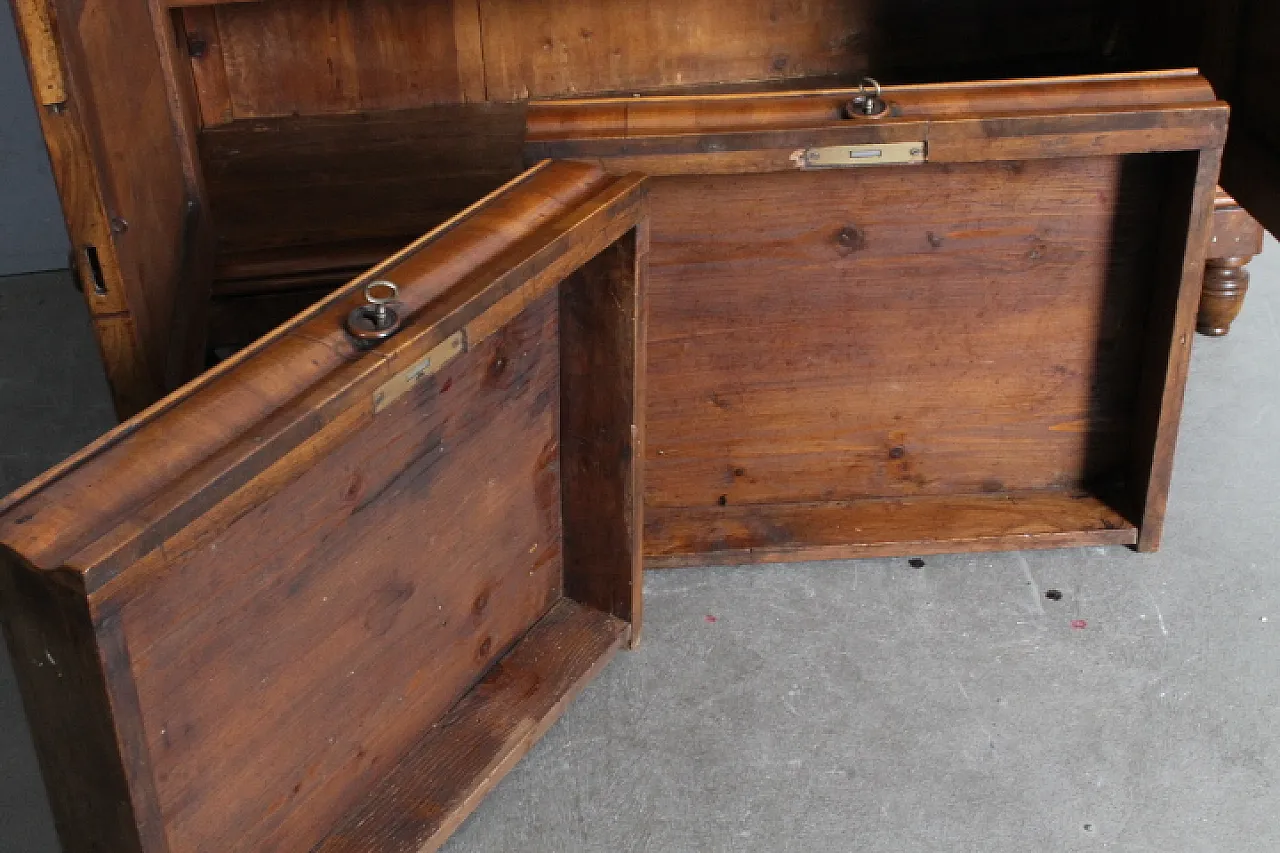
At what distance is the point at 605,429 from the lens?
152 cm

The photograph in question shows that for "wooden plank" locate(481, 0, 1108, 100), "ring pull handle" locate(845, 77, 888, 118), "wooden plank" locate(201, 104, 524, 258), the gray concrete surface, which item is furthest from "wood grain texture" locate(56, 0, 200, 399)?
the gray concrete surface

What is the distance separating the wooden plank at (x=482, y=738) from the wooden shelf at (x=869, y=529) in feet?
0.54

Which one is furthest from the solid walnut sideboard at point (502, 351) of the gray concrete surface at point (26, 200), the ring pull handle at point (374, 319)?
the gray concrete surface at point (26, 200)

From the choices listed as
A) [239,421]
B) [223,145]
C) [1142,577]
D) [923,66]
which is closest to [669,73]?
[923,66]

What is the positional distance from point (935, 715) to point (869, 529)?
10.9 inches

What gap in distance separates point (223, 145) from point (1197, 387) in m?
1.42

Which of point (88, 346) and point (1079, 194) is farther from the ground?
point (1079, 194)

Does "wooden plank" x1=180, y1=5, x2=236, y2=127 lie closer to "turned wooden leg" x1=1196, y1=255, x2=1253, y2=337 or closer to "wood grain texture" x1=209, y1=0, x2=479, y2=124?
"wood grain texture" x1=209, y1=0, x2=479, y2=124

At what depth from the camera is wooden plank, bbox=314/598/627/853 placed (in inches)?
53.6

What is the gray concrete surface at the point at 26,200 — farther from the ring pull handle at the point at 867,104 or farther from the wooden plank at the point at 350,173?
the ring pull handle at the point at 867,104

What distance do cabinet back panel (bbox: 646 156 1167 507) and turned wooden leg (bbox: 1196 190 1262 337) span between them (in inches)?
16.5

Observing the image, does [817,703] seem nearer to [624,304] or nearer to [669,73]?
[624,304]

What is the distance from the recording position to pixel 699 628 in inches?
65.6

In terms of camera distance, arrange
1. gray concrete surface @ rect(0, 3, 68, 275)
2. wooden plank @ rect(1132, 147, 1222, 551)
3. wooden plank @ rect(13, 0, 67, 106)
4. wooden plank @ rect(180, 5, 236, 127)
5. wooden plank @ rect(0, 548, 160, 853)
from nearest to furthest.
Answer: wooden plank @ rect(0, 548, 160, 853) < wooden plank @ rect(13, 0, 67, 106) < wooden plank @ rect(1132, 147, 1222, 551) < wooden plank @ rect(180, 5, 236, 127) < gray concrete surface @ rect(0, 3, 68, 275)
